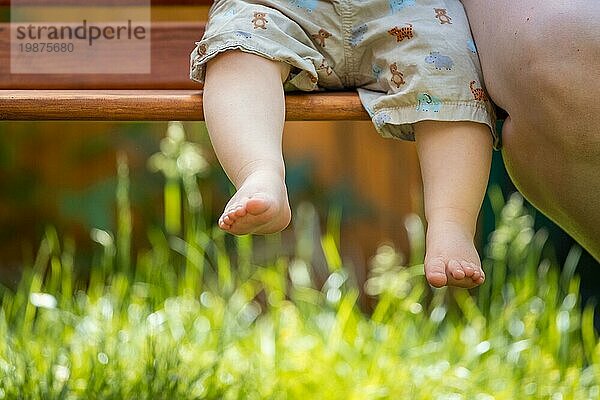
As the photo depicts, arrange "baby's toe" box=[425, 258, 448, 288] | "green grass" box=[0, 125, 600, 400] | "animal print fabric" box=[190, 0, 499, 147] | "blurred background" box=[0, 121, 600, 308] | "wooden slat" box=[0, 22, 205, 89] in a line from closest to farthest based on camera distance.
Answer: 1. "baby's toe" box=[425, 258, 448, 288]
2. "animal print fabric" box=[190, 0, 499, 147]
3. "wooden slat" box=[0, 22, 205, 89]
4. "green grass" box=[0, 125, 600, 400]
5. "blurred background" box=[0, 121, 600, 308]

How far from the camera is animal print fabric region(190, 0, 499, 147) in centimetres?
152

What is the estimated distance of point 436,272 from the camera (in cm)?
143

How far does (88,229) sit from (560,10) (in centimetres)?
205

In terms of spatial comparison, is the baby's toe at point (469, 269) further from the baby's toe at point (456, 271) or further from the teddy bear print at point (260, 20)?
the teddy bear print at point (260, 20)

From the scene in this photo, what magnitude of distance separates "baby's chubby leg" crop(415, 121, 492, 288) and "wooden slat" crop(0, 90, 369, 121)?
117 mm

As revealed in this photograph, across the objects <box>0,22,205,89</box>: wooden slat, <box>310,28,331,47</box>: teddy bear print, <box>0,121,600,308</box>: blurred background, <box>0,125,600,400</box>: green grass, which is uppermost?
<box>310,28,331,47</box>: teddy bear print

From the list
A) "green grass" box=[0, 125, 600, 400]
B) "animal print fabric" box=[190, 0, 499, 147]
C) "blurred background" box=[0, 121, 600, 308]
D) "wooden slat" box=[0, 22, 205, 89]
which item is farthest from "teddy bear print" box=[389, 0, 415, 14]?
"blurred background" box=[0, 121, 600, 308]

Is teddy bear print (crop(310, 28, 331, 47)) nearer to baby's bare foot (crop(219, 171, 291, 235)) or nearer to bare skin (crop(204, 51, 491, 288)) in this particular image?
bare skin (crop(204, 51, 491, 288))

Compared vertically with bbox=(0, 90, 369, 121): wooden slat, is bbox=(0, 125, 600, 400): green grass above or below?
below

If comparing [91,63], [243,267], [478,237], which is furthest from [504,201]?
[91,63]

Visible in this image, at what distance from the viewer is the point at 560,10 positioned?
1.32 meters

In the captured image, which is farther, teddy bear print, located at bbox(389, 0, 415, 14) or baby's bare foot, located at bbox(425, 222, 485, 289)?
teddy bear print, located at bbox(389, 0, 415, 14)

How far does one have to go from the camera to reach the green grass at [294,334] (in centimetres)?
212

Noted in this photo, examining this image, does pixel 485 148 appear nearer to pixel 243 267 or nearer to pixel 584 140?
pixel 584 140
